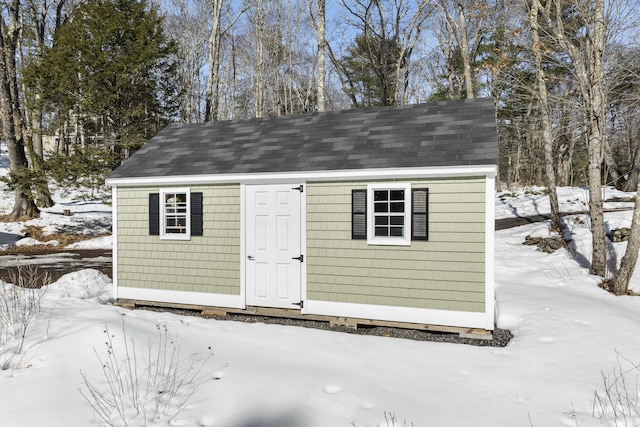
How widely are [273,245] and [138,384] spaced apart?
12.1ft

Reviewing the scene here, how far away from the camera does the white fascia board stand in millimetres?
6398

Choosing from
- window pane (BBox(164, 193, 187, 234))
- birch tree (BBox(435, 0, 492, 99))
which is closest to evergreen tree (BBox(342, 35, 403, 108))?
birch tree (BBox(435, 0, 492, 99))

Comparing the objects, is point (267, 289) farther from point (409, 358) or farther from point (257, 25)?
point (257, 25)

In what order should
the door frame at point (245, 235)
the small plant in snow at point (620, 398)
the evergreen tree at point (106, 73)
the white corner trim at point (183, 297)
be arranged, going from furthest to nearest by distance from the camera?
the evergreen tree at point (106, 73) → the white corner trim at point (183, 297) → the door frame at point (245, 235) → the small plant in snow at point (620, 398)

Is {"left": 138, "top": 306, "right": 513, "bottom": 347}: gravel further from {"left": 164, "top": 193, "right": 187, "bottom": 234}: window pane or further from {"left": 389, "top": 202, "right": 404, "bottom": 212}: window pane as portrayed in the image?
{"left": 389, "top": 202, "right": 404, "bottom": 212}: window pane

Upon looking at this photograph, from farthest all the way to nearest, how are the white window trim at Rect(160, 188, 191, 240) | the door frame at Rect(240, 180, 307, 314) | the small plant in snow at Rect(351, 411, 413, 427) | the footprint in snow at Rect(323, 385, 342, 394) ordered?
the white window trim at Rect(160, 188, 191, 240) < the door frame at Rect(240, 180, 307, 314) < the footprint in snow at Rect(323, 385, 342, 394) < the small plant in snow at Rect(351, 411, 413, 427)

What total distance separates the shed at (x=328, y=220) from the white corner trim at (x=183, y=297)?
25 mm

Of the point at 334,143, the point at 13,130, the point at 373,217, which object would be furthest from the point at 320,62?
the point at 13,130

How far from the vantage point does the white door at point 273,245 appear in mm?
7523

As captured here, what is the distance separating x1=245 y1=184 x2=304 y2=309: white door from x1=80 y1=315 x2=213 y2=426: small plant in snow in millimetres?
2403

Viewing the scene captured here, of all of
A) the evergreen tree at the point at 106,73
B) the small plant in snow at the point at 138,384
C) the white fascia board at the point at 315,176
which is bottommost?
the small plant in snow at the point at 138,384

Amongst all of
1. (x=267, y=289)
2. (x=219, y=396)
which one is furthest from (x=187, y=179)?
(x=219, y=396)

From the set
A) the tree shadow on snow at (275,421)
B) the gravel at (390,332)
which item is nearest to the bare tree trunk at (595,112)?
the gravel at (390,332)

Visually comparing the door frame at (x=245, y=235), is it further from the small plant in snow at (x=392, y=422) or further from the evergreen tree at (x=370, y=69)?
the evergreen tree at (x=370, y=69)
